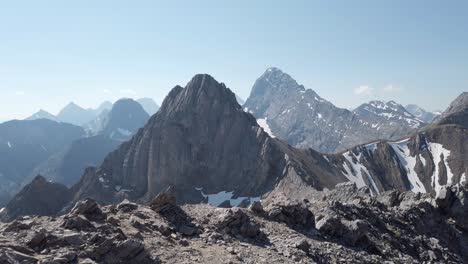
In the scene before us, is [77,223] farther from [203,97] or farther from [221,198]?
[203,97]

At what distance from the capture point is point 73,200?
171 meters

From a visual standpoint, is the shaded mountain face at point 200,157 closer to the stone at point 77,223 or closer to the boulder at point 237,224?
the boulder at point 237,224

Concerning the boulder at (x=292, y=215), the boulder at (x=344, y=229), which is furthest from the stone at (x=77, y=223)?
the boulder at (x=344, y=229)

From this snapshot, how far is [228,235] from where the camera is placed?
24.4 m

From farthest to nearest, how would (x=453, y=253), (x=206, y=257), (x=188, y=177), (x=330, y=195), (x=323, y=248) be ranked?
1. (x=188, y=177)
2. (x=330, y=195)
3. (x=453, y=253)
4. (x=323, y=248)
5. (x=206, y=257)

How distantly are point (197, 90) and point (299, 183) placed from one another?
257 ft

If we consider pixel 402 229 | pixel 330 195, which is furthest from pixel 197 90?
pixel 402 229

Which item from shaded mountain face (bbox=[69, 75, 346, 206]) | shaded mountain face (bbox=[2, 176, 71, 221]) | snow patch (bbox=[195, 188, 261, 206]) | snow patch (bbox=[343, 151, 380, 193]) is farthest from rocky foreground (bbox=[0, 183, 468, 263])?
shaded mountain face (bbox=[2, 176, 71, 221])

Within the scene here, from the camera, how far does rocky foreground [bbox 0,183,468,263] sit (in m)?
18.9

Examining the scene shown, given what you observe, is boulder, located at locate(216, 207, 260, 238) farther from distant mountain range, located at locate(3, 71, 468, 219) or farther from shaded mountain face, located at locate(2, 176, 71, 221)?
shaded mountain face, located at locate(2, 176, 71, 221)

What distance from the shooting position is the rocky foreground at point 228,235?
62.0 feet

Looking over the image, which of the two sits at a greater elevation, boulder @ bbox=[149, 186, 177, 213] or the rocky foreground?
boulder @ bbox=[149, 186, 177, 213]

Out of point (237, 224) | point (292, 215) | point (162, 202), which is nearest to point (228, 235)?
point (237, 224)

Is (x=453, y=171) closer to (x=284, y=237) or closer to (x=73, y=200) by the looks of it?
(x=73, y=200)
